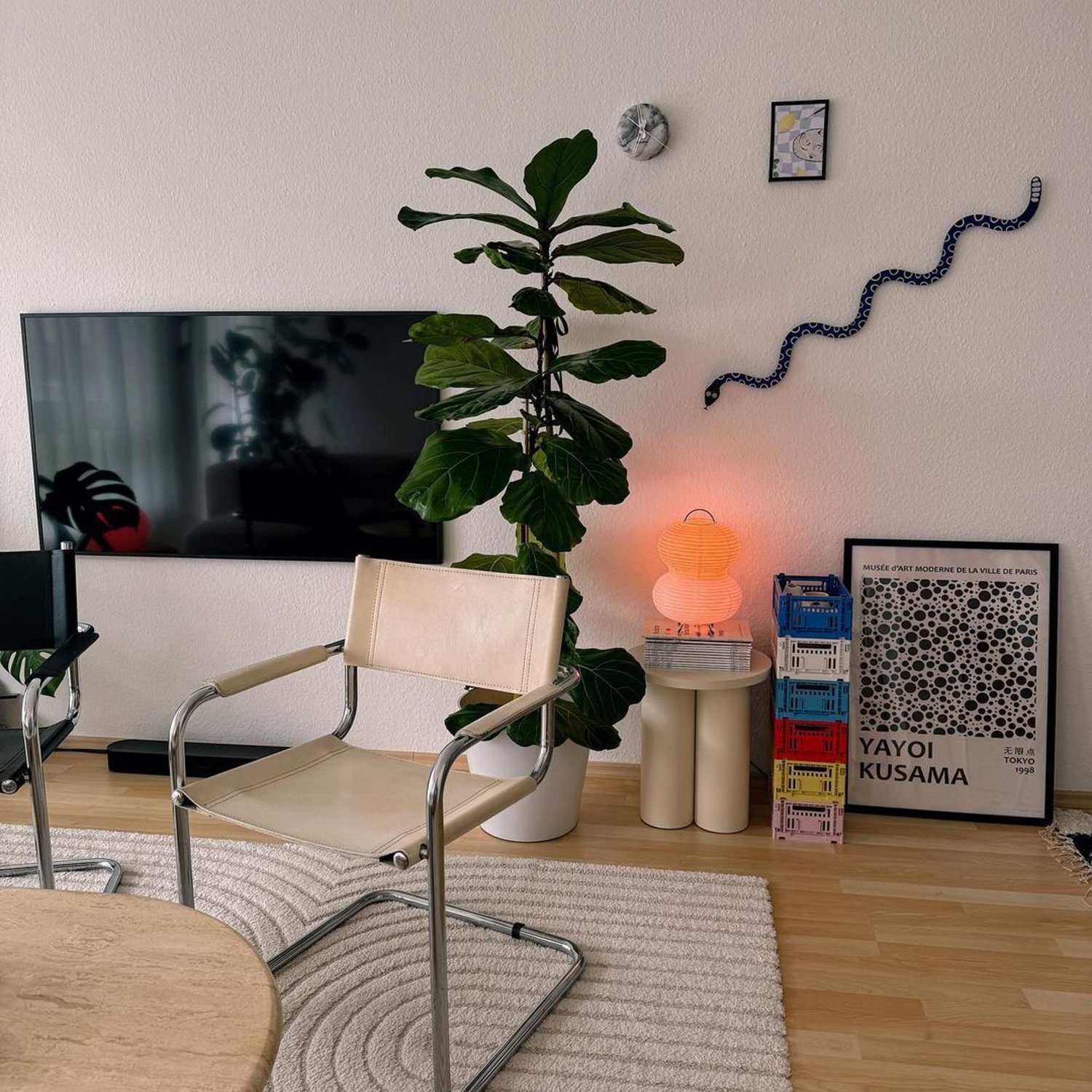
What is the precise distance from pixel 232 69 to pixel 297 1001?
265 centimetres

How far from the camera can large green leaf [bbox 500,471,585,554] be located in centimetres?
236

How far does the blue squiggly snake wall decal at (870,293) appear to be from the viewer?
2707 millimetres

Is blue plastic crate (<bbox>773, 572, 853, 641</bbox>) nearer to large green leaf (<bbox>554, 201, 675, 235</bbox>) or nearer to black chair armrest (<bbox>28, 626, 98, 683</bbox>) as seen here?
large green leaf (<bbox>554, 201, 675, 235</bbox>)

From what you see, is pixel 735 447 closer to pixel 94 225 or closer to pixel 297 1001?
pixel 297 1001

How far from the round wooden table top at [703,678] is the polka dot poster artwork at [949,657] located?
405mm

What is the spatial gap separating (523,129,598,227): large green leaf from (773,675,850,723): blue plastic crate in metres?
1.40

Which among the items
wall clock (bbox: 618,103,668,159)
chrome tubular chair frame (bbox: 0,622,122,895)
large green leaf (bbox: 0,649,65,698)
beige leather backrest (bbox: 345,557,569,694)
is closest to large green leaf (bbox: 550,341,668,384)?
beige leather backrest (bbox: 345,557,569,694)

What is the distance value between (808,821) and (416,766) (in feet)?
3.92

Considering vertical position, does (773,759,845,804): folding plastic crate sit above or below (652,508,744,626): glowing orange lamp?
below

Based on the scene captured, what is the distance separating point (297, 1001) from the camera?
1978 mm

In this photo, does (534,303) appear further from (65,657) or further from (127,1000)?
(127,1000)

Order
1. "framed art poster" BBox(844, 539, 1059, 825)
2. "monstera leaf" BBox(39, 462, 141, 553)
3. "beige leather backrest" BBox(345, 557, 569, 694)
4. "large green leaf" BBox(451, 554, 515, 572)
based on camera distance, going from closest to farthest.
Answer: "beige leather backrest" BBox(345, 557, 569, 694)
"large green leaf" BBox(451, 554, 515, 572)
"framed art poster" BBox(844, 539, 1059, 825)
"monstera leaf" BBox(39, 462, 141, 553)

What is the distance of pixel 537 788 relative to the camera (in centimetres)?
262

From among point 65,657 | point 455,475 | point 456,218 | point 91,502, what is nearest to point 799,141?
point 456,218
